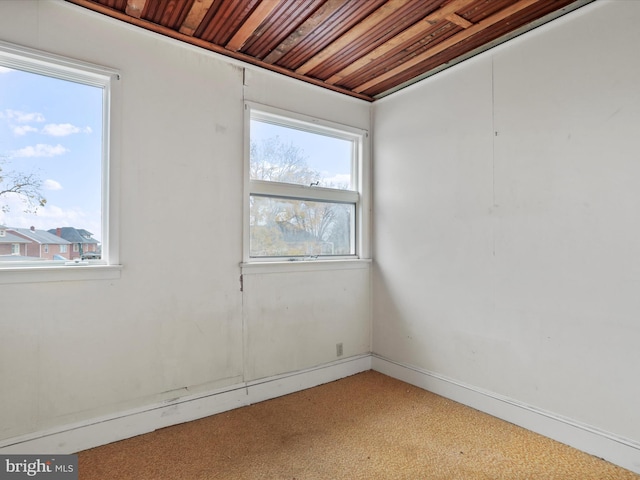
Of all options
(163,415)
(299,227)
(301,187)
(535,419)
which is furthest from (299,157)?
(535,419)

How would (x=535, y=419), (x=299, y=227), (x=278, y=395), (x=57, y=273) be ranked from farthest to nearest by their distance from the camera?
(x=299, y=227) < (x=278, y=395) < (x=535, y=419) < (x=57, y=273)

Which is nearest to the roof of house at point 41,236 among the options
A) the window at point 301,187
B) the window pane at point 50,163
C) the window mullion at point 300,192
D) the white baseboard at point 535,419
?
the window pane at point 50,163

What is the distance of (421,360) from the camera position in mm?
3045

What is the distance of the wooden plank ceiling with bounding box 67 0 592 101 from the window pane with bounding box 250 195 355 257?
1.10 metres

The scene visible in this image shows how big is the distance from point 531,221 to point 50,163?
3012 mm

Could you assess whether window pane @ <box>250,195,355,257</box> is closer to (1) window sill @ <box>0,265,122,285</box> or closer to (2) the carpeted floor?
(1) window sill @ <box>0,265,122,285</box>

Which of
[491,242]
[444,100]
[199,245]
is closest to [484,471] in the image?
[491,242]

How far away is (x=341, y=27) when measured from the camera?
7.74 feet

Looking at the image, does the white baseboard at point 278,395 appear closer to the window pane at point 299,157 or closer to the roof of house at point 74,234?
the roof of house at point 74,234

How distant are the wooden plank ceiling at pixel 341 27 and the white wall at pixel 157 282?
153 mm

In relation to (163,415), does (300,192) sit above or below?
above

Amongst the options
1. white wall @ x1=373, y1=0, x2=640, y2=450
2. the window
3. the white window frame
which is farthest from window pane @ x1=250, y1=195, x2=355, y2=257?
the white window frame

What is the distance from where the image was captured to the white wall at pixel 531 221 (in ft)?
6.58

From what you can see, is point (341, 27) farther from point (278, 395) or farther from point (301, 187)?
point (278, 395)
